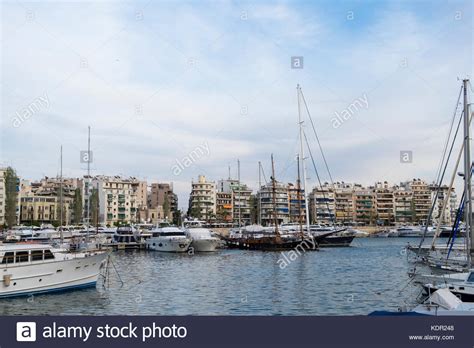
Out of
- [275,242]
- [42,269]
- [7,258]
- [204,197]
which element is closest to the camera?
[7,258]

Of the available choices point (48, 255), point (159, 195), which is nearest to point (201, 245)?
point (48, 255)

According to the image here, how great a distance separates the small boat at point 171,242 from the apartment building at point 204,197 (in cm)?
7050

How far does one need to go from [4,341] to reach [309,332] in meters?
6.74

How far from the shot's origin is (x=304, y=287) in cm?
3175

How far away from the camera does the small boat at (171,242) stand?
216 feet

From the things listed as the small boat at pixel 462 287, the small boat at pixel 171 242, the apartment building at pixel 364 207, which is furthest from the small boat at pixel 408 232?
the small boat at pixel 462 287

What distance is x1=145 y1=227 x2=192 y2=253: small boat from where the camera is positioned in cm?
6575

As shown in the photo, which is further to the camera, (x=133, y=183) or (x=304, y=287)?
(x=133, y=183)

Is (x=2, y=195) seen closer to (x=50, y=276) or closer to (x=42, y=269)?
(x=50, y=276)

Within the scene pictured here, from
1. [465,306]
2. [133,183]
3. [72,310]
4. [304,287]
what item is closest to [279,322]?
[465,306]

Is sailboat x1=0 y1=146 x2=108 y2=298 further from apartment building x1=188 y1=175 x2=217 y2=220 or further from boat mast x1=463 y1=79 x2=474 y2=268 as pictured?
apartment building x1=188 y1=175 x2=217 y2=220

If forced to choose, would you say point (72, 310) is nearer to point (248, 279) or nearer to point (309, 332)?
point (248, 279)

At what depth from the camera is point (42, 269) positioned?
94.2ft

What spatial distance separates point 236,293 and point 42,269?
34.9 feet
